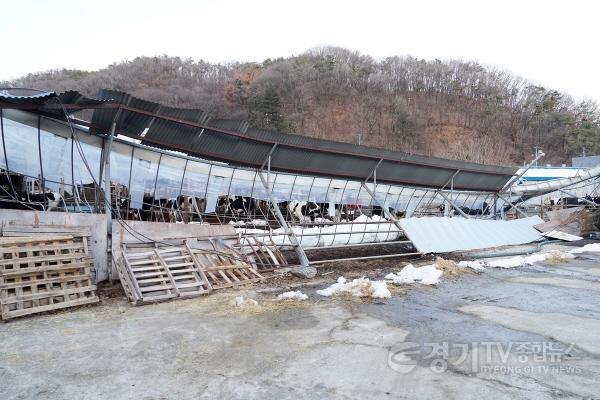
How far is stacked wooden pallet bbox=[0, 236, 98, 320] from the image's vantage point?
24.1 ft

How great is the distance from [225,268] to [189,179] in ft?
14.6

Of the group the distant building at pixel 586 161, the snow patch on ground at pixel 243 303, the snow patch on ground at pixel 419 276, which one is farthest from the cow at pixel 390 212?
the distant building at pixel 586 161

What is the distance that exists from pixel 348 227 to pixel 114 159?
30.1 ft

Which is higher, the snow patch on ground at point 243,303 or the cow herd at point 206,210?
the cow herd at point 206,210

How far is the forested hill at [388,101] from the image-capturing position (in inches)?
2383

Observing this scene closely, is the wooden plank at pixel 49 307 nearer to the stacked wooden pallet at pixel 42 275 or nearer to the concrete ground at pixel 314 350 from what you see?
the stacked wooden pallet at pixel 42 275

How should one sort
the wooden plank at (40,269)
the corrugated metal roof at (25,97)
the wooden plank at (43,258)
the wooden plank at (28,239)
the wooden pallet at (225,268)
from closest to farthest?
the wooden plank at (40,269), the wooden plank at (43,258), the wooden plank at (28,239), the corrugated metal roof at (25,97), the wooden pallet at (225,268)

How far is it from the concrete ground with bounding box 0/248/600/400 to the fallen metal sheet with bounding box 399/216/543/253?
6076mm

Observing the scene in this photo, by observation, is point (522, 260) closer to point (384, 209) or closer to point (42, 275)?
point (384, 209)

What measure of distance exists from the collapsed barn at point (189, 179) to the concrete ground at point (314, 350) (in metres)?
2.48

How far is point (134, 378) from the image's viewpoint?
4816 mm

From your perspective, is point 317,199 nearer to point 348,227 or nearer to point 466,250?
point 348,227

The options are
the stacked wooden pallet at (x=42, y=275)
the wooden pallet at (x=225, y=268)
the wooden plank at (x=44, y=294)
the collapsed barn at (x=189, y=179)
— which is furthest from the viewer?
the wooden pallet at (x=225, y=268)

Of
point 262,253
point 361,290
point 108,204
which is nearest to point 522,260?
point 361,290
